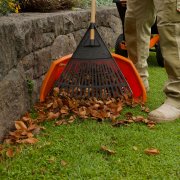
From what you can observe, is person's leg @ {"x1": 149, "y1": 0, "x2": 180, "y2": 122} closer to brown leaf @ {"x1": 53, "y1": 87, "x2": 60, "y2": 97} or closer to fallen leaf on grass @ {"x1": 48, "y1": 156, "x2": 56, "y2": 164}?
brown leaf @ {"x1": 53, "y1": 87, "x2": 60, "y2": 97}

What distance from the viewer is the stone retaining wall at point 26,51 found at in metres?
2.48

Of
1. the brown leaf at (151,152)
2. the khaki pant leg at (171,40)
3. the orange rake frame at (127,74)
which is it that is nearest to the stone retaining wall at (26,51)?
the orange rake frame at (127,74)

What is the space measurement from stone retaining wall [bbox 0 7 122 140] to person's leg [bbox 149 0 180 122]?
829mm

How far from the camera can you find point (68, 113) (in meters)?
2.76

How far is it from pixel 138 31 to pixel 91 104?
32.0 inches

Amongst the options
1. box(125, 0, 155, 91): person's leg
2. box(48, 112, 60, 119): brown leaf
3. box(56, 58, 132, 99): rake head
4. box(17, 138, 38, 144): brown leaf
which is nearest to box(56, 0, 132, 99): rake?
box(56, 58, 132, 99): rake head

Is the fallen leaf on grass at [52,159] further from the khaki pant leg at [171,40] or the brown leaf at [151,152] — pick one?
the khaki pant leg at [171,40]

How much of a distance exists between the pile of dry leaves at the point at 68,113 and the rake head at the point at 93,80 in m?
0.05

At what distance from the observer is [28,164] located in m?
2.01

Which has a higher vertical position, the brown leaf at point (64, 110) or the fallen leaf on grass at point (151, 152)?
the brown leaf at point (64, 110)

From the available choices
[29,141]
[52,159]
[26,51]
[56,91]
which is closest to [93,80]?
[56,91]

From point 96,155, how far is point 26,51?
1081 mm

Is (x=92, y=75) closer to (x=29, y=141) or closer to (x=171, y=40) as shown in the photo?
(x=171, y=40)

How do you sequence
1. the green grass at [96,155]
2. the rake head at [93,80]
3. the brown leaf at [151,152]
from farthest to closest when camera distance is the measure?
the rake head at [93,80]
the brown leaf at [151,152]
the green grass at [96,155]
